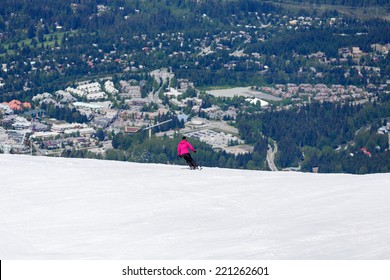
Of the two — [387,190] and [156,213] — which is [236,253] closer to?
[156,213]

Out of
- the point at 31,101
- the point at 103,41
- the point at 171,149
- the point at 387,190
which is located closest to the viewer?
the point at 387,190

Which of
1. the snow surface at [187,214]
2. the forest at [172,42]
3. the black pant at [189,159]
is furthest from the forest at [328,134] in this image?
the snow surface at [187,214]

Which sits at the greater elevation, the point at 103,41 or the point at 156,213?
the point at 156,213

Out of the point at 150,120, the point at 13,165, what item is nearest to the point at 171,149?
the point at 150,120

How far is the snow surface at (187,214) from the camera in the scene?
50.7ft

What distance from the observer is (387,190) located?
1905 centimetres

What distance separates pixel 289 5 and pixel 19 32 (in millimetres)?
16513

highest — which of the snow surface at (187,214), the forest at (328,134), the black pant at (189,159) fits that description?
the snow surface at (187,214)

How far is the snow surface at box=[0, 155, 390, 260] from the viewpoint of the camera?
15.5 m

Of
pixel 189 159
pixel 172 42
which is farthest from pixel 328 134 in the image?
pixel 189 159

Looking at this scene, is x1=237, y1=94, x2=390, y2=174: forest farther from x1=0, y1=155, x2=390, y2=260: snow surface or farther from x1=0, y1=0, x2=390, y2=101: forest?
x1=0, y1=155, x2=390, y2=260: snow surface

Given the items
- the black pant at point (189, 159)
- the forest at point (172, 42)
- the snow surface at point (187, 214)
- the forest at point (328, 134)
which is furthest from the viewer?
the forest at point (172, 42)

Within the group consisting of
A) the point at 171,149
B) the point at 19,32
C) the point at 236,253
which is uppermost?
the point at 236,253

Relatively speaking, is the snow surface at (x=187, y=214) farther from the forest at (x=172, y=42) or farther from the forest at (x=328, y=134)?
the forest at (x=172, y=42)
